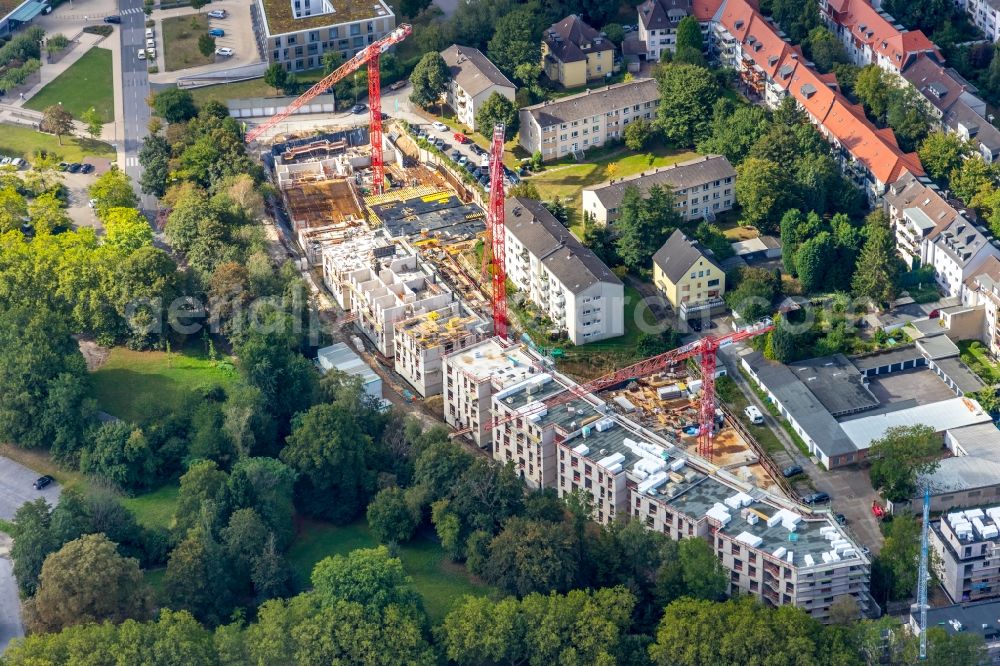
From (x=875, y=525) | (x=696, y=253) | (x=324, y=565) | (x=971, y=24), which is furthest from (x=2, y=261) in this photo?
(x=971, y=24)

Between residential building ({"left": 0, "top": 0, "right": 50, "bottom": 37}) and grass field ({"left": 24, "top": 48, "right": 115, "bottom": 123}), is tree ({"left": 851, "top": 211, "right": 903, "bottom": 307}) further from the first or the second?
residential building ({"left": 0, "top": 0, "right": 50, "bottom": 37})

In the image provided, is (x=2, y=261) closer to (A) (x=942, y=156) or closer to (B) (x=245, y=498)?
(B) (x=245, y=498)

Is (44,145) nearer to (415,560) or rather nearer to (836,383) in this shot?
(415,560)

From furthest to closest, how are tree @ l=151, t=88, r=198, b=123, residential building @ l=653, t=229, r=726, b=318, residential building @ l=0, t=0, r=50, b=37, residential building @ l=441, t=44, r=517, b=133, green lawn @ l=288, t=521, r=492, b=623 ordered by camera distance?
residential building @ l=0, t=0, r=50, b=37 → tree @ l=151, t=88, r=198, b=123 → residential building @ l=441, t=44, r=517, b=133 → residential building @ l=653, t=229, r=726, b=318 → green lawn @ l=288, t=521, r=492, b=623

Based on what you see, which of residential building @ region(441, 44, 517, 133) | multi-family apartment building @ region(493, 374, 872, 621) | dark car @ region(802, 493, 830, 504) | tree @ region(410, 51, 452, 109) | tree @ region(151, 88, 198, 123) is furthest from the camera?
tree @ region(410, 51, 452, 109)

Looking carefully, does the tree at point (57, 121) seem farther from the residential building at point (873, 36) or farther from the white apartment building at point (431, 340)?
the residential building at point (873, 36)

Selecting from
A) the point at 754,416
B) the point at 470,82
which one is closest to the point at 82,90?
the point at 470,82

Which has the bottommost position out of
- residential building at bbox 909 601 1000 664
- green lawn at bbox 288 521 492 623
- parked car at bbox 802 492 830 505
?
green lawn at bbox 288 521 492 623

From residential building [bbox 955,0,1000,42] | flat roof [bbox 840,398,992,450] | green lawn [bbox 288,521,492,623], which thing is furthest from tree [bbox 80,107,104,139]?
residential building [bbox 955,0,1000,42]
